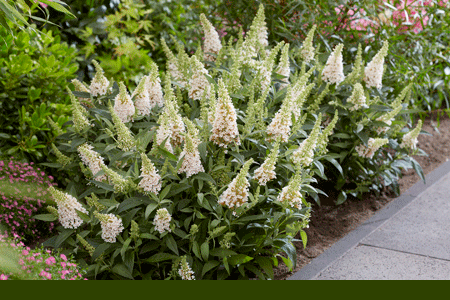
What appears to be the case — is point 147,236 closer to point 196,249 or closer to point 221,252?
point 196,249

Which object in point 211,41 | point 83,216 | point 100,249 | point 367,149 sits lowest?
point 100,249

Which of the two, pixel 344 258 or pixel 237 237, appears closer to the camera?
pixel 237 237

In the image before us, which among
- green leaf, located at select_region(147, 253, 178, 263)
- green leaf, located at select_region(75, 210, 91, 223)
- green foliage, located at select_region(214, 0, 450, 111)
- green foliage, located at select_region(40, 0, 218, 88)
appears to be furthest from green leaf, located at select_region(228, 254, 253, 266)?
green foliage, located at select_region(40, 0, 218, 88)

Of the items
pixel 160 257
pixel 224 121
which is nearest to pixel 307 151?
pixel 224 121

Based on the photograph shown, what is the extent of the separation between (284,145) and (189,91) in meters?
0.78

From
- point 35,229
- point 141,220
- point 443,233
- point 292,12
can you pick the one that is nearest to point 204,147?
point 141,220

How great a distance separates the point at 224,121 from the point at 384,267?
4.67 ft

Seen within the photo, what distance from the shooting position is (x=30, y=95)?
3703 millimetres

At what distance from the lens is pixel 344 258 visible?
3236 millimetres

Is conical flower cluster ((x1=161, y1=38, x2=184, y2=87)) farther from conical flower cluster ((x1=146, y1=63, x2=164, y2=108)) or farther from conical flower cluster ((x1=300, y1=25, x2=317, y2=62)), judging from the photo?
conical flower cluster ((x1=300, y1=25, x2=317, y2=62))

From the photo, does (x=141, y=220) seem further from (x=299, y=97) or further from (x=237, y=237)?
(x=299, y=97)

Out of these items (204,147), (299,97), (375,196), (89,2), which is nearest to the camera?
(204,147)

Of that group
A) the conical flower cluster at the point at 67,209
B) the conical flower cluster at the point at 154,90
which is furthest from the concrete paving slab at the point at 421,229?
the conical flower cluster at the point at 67,209

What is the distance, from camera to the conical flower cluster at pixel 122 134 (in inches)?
104
